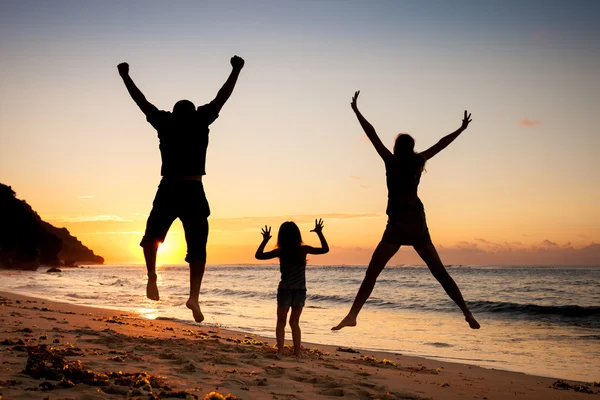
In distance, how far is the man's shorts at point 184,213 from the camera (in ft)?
20.0

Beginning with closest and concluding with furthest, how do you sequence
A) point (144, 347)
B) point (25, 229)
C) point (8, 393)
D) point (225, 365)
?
point (8, 393) < point (225, 365) < point (144, 347) < point (25, 229)

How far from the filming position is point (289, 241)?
918 cm

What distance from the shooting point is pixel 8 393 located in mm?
5438

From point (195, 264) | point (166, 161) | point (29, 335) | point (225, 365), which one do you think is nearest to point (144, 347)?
point (225, 365)

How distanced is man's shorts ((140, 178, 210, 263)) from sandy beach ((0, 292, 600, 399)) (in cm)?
149

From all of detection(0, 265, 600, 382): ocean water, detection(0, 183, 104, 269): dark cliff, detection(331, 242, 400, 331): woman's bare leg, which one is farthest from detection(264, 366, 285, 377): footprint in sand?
detection(0, 183, 104, 269): dark cliff

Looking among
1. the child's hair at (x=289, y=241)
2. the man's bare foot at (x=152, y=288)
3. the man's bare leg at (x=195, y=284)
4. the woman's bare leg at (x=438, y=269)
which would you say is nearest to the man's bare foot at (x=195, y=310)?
the man's bare leg at (x=195, y=284)

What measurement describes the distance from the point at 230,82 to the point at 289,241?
3444 millimetres

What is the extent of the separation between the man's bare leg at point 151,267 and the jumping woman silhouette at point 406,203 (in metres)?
2.24

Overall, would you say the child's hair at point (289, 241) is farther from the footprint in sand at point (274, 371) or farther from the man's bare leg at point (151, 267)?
the man's bare leg at point (151, 267)

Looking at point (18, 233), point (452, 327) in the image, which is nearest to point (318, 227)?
point (452, 327)

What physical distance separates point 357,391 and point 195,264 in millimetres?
2543

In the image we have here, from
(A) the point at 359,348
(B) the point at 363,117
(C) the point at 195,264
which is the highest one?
(B) the point at 363,117

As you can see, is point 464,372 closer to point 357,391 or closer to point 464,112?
point 357,391
